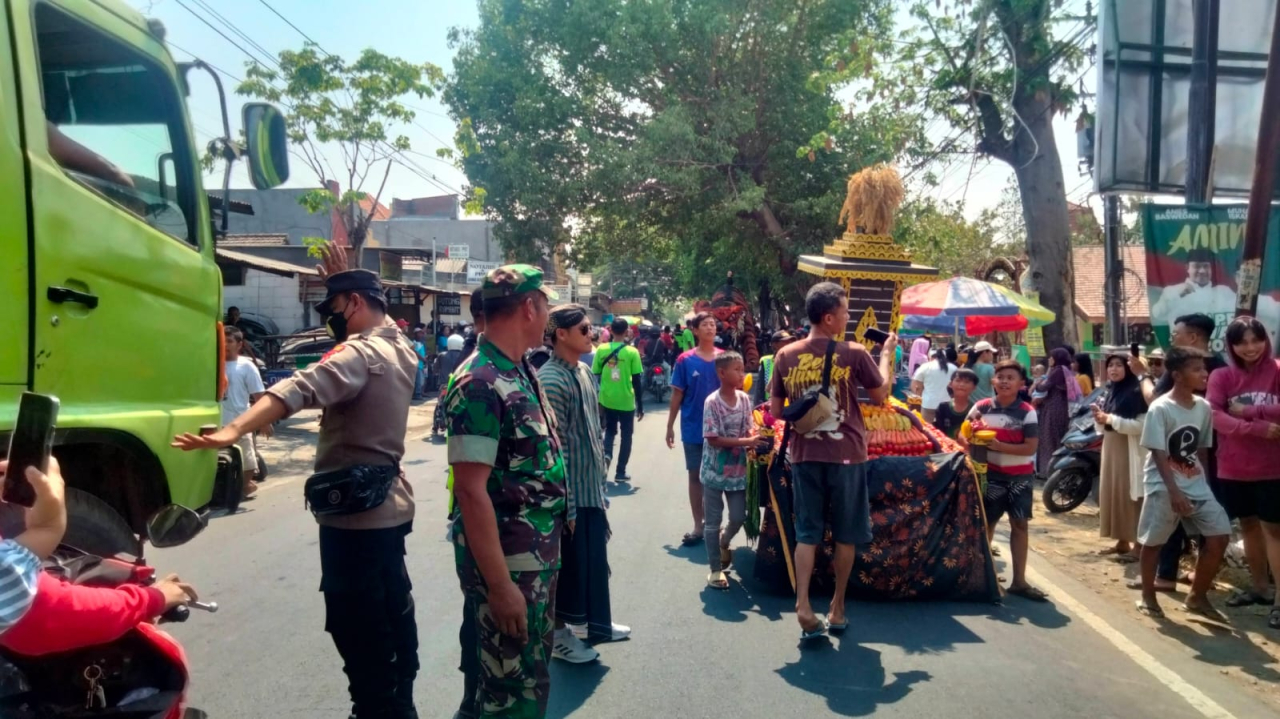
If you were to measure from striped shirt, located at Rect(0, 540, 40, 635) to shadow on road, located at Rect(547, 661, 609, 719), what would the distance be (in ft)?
7.90

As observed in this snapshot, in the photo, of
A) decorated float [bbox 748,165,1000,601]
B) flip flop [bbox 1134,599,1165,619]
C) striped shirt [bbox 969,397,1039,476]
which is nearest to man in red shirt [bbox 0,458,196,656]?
decorated float [bbox 748,165,1000,601]

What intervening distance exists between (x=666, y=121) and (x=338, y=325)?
57.6 feet

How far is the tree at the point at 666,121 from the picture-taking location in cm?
2086

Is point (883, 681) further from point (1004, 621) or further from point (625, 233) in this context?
point (625, 233)

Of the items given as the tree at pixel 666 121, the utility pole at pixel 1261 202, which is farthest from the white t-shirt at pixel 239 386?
the tree at pixel 666 121

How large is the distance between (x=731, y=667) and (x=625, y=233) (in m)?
20.9

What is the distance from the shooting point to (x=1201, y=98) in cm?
733

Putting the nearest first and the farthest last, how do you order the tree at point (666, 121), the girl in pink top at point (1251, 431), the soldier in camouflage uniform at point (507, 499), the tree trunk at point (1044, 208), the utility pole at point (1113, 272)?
the soldier in camouflage uniform at point (507, 499) → the girl in pink top at point (1251, 431) → the utility pole at point (1113, 272) → the tree trunk at point (1044, 208) → the tree at point (666, 121)

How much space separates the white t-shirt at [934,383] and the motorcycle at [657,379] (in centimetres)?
1104

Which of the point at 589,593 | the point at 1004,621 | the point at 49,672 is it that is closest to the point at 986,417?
the point at 1004,621

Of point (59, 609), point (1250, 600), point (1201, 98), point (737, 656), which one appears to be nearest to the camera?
point (59, 609)

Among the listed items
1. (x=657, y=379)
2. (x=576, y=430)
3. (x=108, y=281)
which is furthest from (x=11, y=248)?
(x=657, y=379)

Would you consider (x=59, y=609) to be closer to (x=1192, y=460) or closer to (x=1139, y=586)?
(x=1192, y=460)

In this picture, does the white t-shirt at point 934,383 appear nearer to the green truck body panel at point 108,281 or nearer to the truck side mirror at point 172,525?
the green truck body panel at point 108,281
